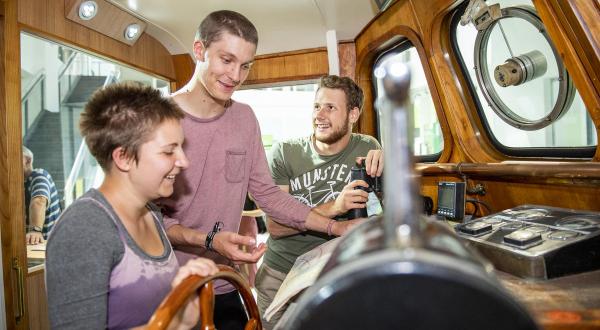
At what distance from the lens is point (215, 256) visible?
1.71m

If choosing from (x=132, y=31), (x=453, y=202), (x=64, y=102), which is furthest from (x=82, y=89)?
(x=453, y=202)

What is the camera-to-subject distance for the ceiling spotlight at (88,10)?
9.27ft

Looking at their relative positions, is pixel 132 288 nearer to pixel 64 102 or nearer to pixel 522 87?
pixel 522 87

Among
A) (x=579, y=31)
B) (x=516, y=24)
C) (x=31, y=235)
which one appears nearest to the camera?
(x=579, y=31)

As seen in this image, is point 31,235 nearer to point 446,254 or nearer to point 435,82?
point 435,82

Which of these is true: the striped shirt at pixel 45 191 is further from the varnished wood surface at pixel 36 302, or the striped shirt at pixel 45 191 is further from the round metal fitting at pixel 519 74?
the round metal fitting at pixel 519 74

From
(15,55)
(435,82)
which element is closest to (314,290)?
(435,82)

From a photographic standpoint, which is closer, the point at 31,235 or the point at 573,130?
the point at 573,130

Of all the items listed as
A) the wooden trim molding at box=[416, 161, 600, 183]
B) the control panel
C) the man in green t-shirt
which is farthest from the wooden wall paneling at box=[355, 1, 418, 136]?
the control panel

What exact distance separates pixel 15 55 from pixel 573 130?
285 centimetres

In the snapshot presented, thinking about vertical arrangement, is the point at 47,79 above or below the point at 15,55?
above

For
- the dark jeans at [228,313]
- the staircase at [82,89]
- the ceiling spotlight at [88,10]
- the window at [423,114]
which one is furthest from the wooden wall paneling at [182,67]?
the dark jeans at [228,313]

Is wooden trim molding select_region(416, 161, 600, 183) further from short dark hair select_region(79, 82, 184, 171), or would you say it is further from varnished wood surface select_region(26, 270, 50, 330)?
varnished wood surface select_region(26, 270, 50, 330)

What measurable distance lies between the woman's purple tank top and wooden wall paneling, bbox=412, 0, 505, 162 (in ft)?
6.01
